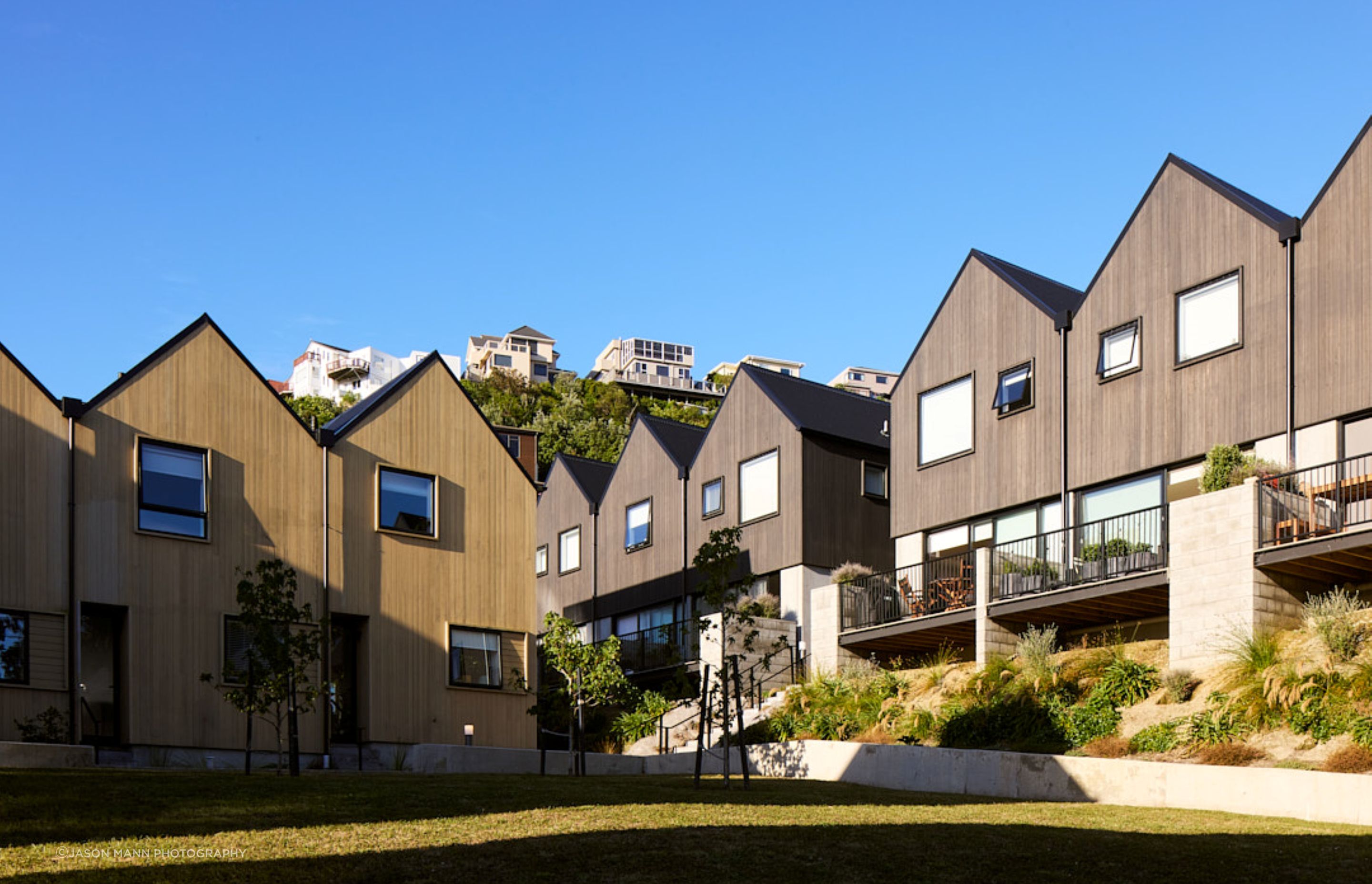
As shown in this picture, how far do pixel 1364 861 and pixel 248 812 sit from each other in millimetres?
9642

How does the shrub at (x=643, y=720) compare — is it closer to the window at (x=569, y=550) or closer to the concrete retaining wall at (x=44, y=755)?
the concrete retaining wall at (x=44, y=755)

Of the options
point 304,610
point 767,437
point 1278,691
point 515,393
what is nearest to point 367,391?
point 515,393

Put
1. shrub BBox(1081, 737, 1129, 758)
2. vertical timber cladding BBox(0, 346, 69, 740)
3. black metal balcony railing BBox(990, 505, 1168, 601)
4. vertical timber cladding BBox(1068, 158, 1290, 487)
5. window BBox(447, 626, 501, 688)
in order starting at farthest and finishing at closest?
window BBox(447, 626, 501, 688) < black metal balcony railing BBox(990, 505, 1168, 601) < vertical timber cladding BBox(1068, 158, 1290, 487) < vertical timber cladding BBox(0, 346, 69, 740) < shrub BBox(1081, 737, 1129, 758)

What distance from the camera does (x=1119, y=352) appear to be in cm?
2766

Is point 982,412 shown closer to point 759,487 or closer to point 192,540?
point 759,487

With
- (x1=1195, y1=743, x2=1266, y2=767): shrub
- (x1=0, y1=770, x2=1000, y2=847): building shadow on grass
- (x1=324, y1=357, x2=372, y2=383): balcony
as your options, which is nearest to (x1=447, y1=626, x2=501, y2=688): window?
(x1=0, y1=770, x2=1000, y2=847): building shadow on grass

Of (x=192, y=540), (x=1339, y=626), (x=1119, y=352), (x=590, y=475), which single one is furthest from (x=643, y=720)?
(x=590, y=475)

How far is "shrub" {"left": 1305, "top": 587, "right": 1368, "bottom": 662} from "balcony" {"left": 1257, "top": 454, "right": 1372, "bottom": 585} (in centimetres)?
69

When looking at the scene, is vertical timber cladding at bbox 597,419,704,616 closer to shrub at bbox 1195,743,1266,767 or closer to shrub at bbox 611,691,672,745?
shrub at bbox 611,691,672,745

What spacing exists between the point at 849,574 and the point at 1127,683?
10.1 meters

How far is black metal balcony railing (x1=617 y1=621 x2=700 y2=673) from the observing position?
115ft

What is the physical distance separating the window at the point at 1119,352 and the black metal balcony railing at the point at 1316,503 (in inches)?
187

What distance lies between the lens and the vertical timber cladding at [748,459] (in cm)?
3453

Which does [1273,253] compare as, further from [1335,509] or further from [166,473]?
[166,473]
